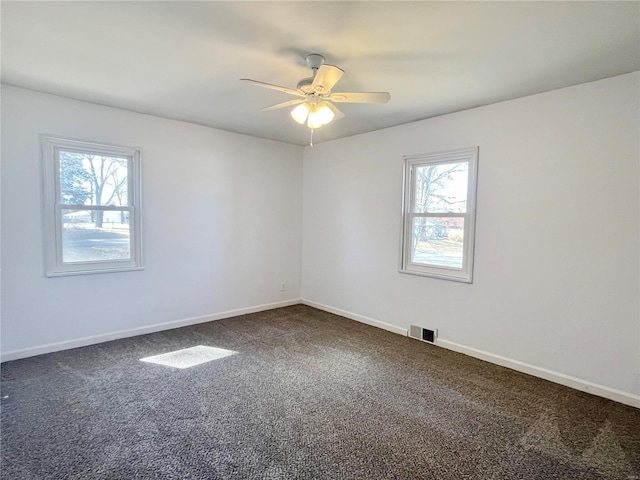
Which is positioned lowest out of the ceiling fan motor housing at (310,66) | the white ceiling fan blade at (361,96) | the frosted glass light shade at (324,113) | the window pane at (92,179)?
the window pane at (92,179)

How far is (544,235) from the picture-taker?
2.96 metres

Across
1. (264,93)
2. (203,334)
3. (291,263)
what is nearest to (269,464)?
(203,334)

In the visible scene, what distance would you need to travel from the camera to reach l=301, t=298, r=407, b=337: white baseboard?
163 inches

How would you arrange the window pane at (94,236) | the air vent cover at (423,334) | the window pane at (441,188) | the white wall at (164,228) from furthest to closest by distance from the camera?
the air vent cover at (423,334) → the window pane at (441,188) → the window pane at (94,236) → the white wall at (164,228)

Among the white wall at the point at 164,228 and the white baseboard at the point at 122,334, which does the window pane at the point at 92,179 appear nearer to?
the white wall at the point at 164,228

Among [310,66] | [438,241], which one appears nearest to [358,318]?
[438,241]

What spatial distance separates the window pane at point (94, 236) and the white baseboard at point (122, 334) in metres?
0.83

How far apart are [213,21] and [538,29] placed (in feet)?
6.29

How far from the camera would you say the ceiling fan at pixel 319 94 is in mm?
2191

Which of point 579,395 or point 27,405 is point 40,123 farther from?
point 579,395

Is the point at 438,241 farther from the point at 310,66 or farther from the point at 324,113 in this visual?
the point at 310,66

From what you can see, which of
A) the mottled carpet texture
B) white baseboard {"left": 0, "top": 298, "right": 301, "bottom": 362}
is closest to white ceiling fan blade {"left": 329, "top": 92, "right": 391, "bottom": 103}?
the mottled carpet texture

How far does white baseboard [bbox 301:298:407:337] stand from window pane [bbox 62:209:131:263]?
8.68 feet

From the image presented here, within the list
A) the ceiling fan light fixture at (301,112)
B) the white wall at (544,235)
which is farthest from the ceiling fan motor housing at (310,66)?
the white wall at (544,235)
